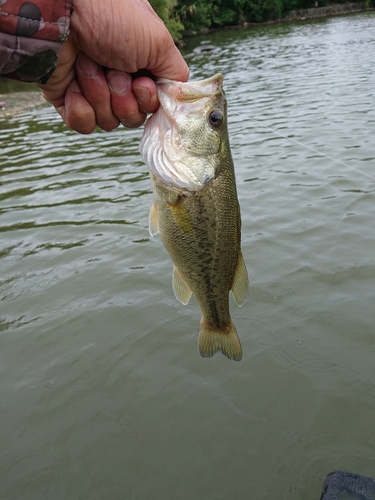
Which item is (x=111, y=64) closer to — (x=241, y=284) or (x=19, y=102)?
(x=241, y=284)

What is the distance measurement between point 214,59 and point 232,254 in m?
25.7

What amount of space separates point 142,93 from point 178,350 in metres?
2.66

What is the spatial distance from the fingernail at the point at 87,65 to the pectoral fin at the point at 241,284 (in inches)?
54.3

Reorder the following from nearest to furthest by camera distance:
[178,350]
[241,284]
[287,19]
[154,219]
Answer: [154,219], [241,284], [178,350], [287,19]

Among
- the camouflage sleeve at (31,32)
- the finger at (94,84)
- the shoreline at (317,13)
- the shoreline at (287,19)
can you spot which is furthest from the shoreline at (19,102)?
the shoreline at (317,13)

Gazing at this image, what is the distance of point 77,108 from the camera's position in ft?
7.75

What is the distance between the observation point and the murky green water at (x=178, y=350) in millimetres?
3250

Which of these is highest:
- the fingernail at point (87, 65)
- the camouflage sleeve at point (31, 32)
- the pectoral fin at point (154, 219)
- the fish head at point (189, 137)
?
the camouflage sleeve at point (31, 32)

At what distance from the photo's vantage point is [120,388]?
3.93 metres

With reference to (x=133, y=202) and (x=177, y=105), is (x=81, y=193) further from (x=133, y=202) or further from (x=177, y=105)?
(x=177, y=105)

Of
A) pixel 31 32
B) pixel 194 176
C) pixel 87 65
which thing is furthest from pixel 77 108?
pixel 194 176

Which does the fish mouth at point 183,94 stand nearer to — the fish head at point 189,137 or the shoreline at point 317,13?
the fish head at point 189,137

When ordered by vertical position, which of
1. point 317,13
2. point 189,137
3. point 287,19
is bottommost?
point 287,19

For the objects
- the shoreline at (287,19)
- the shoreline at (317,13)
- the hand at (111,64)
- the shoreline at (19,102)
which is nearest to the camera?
the hand at (111,64)
